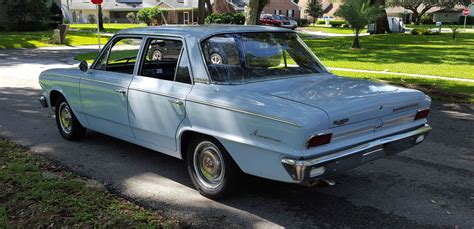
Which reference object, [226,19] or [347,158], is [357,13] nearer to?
[347,158]

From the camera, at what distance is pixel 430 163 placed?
5.52 m

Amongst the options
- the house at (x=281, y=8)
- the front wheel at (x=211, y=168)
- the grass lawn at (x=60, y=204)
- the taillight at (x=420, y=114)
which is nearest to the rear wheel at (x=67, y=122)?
the grass lawn at (x=60, y=204)

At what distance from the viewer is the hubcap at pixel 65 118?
6500mm

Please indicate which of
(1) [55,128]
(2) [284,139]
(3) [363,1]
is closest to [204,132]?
(2) [284,139]

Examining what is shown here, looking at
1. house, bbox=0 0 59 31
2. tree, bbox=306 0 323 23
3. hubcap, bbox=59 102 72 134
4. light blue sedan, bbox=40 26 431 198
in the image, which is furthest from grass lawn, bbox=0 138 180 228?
tree, bbox=306 0 323 23

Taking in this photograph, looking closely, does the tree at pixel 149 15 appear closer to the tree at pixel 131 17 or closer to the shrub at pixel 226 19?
the tree at pixel 131 17

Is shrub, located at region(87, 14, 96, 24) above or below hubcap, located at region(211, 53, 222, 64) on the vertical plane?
above

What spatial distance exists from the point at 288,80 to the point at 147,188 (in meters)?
1.76

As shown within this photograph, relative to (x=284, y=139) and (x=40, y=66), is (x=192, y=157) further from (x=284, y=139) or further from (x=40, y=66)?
(x=40, y=66)

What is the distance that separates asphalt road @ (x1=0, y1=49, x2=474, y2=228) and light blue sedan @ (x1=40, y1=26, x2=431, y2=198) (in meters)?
0.34

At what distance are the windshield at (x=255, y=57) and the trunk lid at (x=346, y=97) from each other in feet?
0.84

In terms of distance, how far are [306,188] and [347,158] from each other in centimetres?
104

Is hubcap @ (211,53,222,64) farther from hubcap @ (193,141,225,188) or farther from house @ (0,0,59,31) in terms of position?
house @ (0,0,59,31)

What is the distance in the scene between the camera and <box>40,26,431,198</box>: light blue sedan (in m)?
3.70
